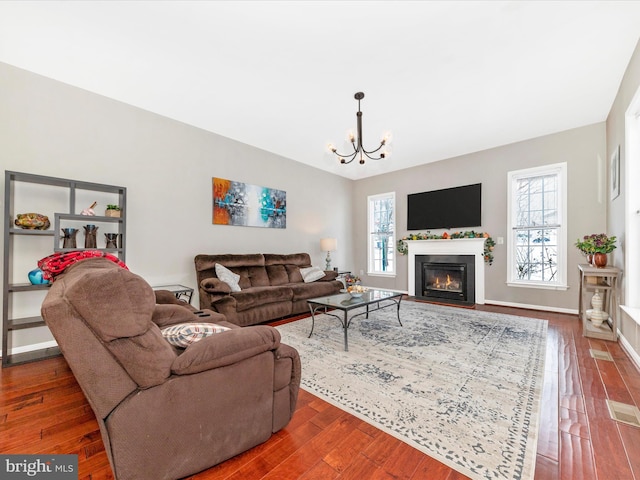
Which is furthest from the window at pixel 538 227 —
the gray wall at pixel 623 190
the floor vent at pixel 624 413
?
the floor vent at pixel 624 413

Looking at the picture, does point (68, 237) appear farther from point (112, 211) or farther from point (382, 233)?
point (382, 233)

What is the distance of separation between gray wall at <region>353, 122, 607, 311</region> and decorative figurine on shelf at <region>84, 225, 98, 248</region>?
5375 millimetres

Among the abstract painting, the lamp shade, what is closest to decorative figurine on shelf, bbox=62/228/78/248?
the abstract painting

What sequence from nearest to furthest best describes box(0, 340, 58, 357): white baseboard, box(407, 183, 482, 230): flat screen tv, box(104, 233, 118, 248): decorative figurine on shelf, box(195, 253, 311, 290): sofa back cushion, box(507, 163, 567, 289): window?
box(0, 340, 58, 357): white baseboard < box(104, 233, 118, 248): decorative figurine on shelf < box(195, 253, 311, 290): sofa back cushion < box(507, 163, 567, 289): window < box(407, 183, 482, 230): flat screen tv

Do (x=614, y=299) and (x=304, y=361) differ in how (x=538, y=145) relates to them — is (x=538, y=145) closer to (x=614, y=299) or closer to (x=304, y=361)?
(x=614, y=299)

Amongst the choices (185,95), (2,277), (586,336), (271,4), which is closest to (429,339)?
(586,336)

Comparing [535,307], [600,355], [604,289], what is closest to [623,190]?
[604,289]

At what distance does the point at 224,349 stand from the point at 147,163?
3.39 metres

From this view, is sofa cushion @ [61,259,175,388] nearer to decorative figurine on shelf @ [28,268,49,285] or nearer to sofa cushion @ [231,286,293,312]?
decorative figurine on shelf @ [28,268,49,285]

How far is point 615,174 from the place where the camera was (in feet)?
11.1

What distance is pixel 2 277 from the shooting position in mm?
2709

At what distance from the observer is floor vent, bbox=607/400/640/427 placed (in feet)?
5.65

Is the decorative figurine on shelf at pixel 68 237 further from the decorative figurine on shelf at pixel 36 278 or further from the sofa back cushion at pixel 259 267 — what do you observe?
the sofa back cushion at pixel 259 267

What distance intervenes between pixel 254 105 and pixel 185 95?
2.64 feet
